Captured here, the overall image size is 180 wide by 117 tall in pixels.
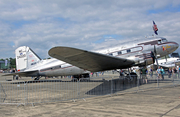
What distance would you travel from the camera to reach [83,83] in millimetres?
8430

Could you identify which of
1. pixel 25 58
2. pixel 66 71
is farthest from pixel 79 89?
pixel 25 58

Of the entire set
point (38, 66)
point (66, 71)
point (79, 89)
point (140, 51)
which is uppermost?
point (140, 51)

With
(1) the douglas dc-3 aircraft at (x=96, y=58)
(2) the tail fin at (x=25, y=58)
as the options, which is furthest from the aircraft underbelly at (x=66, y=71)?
(2) the tail fin at (x=25, y=58)

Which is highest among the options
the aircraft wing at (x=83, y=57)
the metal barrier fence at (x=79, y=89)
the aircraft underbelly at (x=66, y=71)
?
the aircraft wing at (x=83, y=57)

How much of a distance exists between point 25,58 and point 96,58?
1080cm

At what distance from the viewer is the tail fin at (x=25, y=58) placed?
17.8 m

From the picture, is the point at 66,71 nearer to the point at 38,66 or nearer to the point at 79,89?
the point at 38,66

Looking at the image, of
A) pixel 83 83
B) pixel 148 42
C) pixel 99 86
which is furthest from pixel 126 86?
pixel 148 42

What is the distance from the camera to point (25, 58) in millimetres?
17969

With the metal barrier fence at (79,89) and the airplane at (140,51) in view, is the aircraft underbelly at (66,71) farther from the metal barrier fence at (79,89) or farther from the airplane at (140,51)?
the metal barrier fence at (79,89)

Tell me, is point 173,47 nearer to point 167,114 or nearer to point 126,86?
point 126,86

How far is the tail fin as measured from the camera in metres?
17.8

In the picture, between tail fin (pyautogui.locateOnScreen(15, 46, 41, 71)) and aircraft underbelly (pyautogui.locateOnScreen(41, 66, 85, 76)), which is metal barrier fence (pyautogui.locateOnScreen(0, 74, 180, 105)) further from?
tail fin (pyautogui.locateOnScreen(15, 46, 41, 71))

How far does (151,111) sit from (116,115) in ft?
4.08
